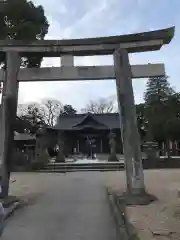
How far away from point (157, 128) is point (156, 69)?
20934 mm

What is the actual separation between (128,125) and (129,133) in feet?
0.82

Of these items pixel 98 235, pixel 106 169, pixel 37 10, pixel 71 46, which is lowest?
pixel 98 235

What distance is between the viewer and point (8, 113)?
36.7 ft

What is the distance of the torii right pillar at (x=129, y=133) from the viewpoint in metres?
10.7

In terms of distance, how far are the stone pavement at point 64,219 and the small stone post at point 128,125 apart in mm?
1120

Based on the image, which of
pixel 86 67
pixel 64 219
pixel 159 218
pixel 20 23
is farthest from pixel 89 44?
pixel 20 23

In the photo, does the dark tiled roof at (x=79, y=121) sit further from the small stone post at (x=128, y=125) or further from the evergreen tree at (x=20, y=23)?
the small stone post at (x=128, y=125)

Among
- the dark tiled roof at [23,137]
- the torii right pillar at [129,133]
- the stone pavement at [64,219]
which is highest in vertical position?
the dark tiled roof at [23,137]

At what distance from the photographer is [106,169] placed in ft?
84.7

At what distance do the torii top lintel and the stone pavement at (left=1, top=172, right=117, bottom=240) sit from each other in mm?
4729

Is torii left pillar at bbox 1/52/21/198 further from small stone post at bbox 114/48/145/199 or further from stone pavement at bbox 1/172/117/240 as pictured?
small stone post at bbox 114/48/145/199

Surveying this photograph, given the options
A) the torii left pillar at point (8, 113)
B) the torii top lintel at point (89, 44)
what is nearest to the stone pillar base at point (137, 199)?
the torii left pillar at point (8, 113)

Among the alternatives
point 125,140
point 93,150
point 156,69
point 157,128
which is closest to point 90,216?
point 125,140

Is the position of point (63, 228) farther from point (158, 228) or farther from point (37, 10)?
point (37, 10)
